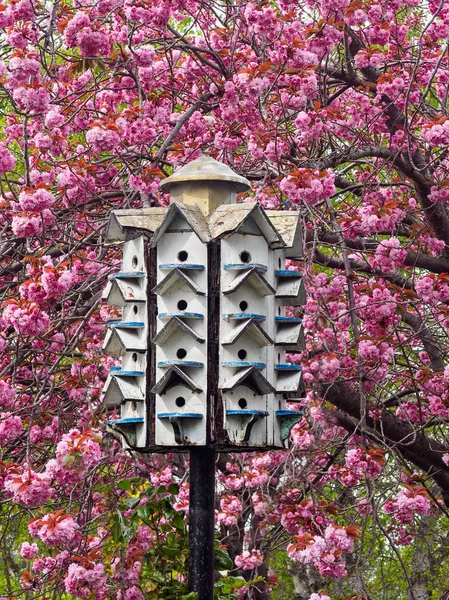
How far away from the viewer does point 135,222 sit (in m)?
3.91

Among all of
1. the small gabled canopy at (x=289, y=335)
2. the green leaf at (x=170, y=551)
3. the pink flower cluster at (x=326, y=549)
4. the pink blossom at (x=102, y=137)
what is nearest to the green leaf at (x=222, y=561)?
the green leaf at (x=170, y=551)

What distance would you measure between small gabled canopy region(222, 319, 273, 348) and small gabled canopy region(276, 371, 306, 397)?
0.63 feet

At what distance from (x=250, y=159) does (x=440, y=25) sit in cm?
155

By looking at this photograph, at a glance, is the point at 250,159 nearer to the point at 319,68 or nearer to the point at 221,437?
the point at 319,68

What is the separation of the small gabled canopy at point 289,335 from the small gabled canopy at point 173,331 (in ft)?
1.11

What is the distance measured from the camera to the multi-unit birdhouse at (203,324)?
366cm

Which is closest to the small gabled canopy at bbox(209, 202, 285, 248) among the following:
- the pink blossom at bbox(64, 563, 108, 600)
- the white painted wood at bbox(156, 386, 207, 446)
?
the white painted wood at bbox(156, 386, 207, 446)

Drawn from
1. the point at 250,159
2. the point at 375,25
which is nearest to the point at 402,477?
the point at 250,159

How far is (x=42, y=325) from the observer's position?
4926 mm

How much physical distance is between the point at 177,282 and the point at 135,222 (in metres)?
0.32

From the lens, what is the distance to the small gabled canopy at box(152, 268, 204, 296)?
3678 millimetres

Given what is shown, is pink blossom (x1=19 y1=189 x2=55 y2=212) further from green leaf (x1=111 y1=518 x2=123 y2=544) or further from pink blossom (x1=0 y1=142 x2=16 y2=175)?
green leaf (x1=111 y1=518 x2=123 y2=544)

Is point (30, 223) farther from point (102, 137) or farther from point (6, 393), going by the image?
point (6, 393)

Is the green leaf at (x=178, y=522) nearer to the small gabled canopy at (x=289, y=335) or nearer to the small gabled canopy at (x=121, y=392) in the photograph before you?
the small gabled canopy at (x=121, y=392)
